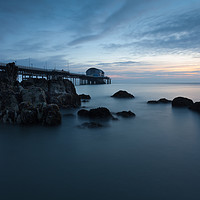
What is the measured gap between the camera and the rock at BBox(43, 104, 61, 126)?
12.6 m

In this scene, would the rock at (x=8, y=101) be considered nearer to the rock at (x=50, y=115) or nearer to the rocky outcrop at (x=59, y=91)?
the rock at (x=50, y=115)

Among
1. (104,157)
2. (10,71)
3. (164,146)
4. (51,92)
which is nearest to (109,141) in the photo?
(104,157)

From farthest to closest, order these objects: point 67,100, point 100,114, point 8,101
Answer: point 67,100
point 100,114
point 8,101

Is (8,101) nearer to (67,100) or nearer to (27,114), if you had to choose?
(27,114)

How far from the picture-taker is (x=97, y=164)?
715 cm

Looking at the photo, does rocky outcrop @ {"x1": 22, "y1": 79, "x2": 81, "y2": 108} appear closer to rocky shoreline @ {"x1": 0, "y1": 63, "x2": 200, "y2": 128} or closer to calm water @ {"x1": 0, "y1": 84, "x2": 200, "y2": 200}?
rocky shoreline @ {"x1": 0, "y1": 63, "x2": 200, "y2": 128}

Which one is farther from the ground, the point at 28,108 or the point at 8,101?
the point at 8,101

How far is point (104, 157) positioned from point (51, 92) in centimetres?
1586

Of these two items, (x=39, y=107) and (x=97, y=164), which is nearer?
(x=97, y=164)

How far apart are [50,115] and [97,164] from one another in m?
7.14

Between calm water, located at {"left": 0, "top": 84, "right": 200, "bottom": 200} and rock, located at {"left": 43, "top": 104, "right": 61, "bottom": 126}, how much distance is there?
1.06m

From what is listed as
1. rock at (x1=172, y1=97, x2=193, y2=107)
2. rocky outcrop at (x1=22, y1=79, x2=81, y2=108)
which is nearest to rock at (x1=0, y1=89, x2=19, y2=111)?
rocky outcrop at (x1=22, y1=79, x2=81, y2=108)

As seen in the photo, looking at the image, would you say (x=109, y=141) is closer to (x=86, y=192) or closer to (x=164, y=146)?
(x=164, y=146)

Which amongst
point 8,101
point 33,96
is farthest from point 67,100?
point 8,101
